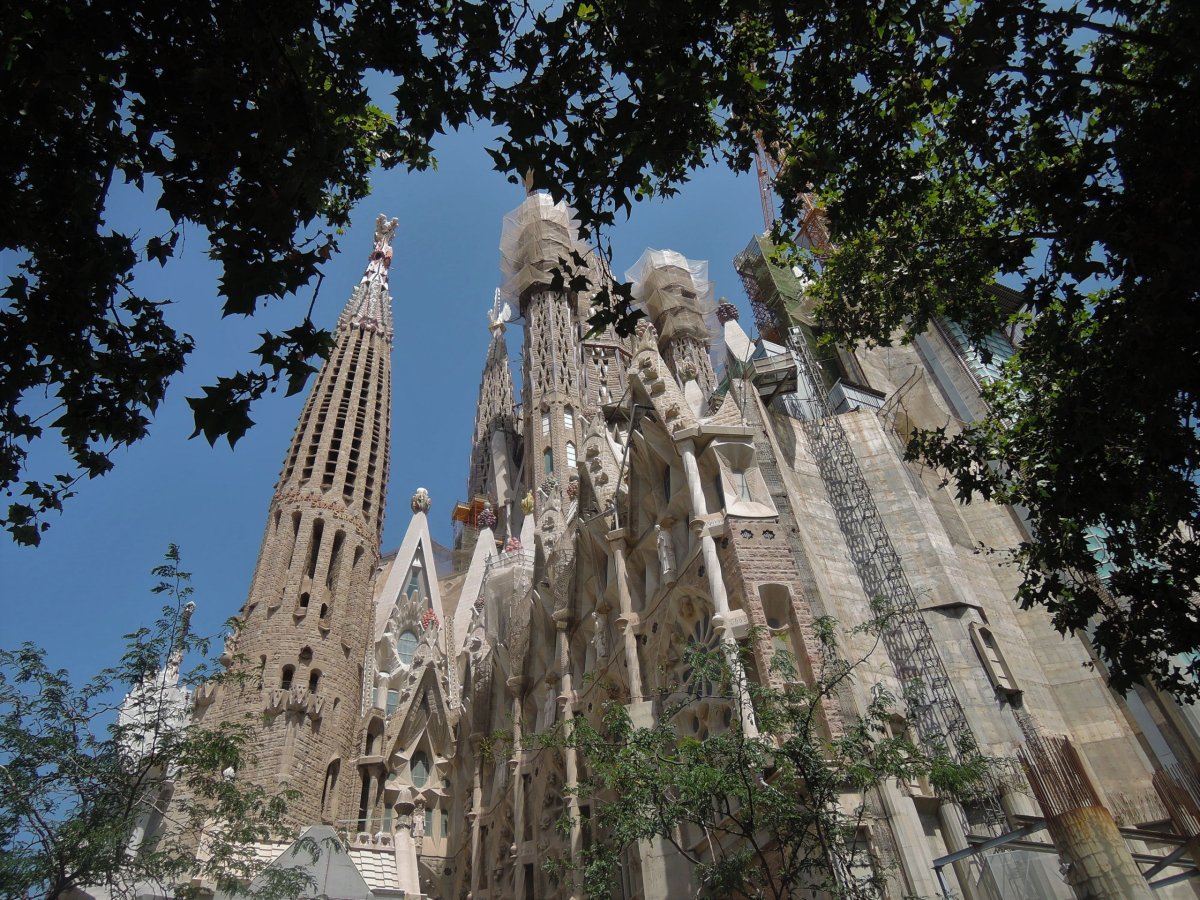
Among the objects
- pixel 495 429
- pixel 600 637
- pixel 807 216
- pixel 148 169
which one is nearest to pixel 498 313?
pixel 495 429

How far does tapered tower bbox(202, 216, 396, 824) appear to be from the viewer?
76.7 ft

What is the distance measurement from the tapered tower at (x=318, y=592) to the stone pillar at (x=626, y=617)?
26.6 feet

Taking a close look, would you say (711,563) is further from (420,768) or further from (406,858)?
(420,768)

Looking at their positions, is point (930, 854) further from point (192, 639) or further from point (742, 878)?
point (192, 639)

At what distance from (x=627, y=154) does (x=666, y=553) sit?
37.8 ft

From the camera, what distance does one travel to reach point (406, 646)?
31.6 meters

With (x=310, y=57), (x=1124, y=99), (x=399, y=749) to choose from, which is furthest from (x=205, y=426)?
(x=399, y=749)

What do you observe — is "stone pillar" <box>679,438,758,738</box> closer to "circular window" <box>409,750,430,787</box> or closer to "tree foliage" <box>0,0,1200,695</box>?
"tree foliage" <box>0,0,1200,695</box>

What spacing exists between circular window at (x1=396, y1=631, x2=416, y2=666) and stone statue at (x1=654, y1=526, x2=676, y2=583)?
642 inches

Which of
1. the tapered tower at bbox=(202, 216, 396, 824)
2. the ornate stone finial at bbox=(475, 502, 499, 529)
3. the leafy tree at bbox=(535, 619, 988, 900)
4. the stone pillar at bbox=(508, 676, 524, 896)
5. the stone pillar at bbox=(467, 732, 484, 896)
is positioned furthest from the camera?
the ornate stone finial at bbox=(475, 502, 499, 529)

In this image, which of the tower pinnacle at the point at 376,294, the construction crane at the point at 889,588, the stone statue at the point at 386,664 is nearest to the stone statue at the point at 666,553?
the construction crane at the point at 889,588

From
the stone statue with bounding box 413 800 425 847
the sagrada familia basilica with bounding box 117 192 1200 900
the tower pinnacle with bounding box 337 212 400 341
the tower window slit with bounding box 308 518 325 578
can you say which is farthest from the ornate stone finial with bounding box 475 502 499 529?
→ the stone statue with bounding box 413 800 425 847

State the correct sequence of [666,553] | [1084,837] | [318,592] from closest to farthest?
1. [1084,837]
2. [666,553]
3. [318,592]

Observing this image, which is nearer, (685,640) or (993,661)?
(993,661)
